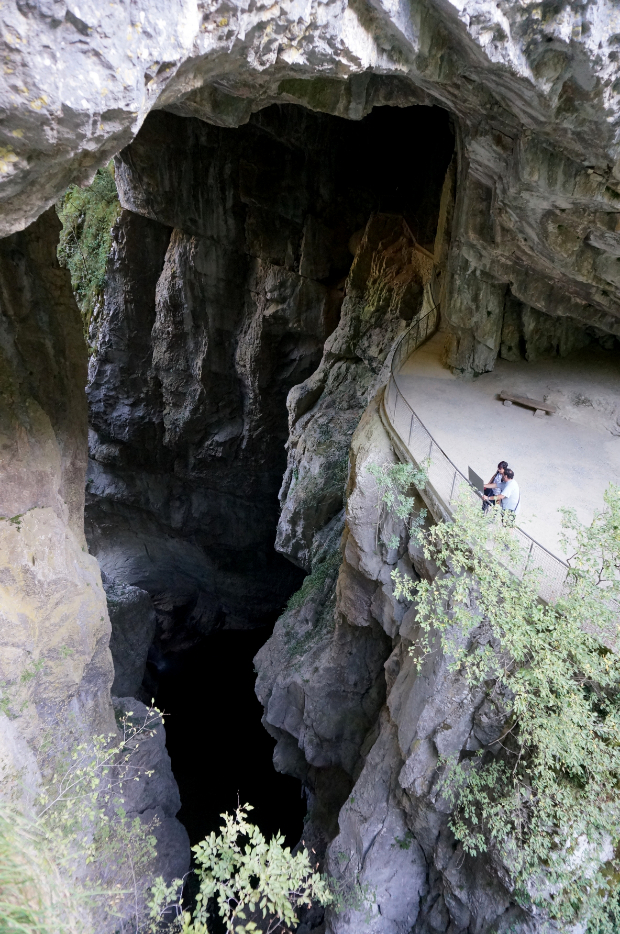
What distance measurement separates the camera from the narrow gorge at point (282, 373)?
650cm

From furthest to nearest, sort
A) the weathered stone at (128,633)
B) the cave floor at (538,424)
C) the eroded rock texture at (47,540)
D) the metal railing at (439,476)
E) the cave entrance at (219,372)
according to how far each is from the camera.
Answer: the cave entrance at (219,372)
the weathered stone at (128,633)
the cave floor at (538,424)
the eroded rock texture at (47,540)
the metal railing at (439,476)

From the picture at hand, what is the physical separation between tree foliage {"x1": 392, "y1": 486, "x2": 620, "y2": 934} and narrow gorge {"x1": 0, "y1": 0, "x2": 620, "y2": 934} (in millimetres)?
126

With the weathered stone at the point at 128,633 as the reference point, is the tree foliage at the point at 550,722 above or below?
above

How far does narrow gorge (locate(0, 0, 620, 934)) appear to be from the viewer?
6.50 metres

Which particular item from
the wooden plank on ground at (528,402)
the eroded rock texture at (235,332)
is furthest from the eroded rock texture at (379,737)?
the eroded rock texture at (235,332)

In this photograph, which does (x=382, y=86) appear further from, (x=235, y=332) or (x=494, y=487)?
(x=235, y=332)

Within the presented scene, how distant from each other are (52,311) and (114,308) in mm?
11491

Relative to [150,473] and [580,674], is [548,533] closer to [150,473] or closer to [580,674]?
[580,674]

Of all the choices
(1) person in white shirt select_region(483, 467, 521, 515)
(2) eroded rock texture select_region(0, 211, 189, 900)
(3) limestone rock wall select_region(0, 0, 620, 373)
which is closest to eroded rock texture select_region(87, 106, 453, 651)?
(2) eroded rock texture select_region(0, 211, 189, 900)

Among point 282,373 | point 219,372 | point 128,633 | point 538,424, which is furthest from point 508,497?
point 219,372

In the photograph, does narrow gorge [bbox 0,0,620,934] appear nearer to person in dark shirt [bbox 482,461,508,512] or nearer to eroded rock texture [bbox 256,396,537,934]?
eroded rock texture [bbox 256,396,537,934]

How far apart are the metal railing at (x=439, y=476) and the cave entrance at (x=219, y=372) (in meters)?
4.02

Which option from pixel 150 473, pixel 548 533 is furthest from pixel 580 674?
pixel 150 473

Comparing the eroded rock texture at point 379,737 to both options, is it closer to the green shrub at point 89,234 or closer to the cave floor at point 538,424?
the cave floor at point 538,424
